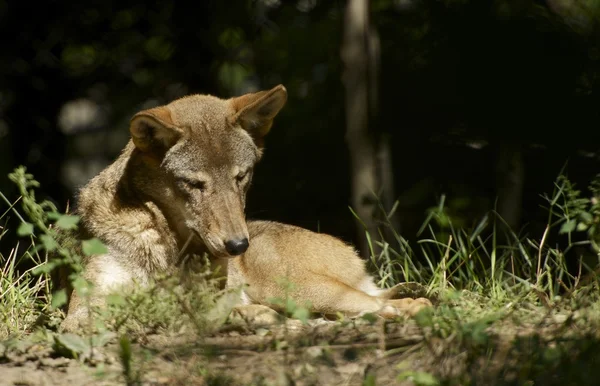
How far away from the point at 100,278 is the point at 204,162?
2.40 feet

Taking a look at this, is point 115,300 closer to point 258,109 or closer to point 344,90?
point 258,109

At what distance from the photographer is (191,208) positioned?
13.8 ft

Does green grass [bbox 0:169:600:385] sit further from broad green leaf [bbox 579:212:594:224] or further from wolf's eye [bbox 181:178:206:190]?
wolf's eye [bbox 181:178:206:190]

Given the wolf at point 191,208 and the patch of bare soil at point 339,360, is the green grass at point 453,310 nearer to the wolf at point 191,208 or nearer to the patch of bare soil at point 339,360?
the patch of bare soil at point 339,360

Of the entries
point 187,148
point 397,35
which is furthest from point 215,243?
point 397,35

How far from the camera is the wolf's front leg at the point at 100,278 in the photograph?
4055 millimetres

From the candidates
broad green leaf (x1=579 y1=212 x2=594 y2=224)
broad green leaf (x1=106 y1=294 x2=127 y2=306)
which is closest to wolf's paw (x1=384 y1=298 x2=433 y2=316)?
broad green leaf (x1=579 y1=212 x2=594 y2=224)

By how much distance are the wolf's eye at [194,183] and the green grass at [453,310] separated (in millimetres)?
593

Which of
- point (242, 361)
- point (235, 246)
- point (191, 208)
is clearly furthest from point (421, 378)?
point (191, 208)

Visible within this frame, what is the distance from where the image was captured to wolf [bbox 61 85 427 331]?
163 inches

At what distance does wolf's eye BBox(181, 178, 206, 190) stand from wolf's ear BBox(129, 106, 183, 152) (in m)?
0.19

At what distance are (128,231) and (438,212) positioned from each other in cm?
182

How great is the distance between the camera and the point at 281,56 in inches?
243

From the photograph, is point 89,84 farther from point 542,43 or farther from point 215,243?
point 542,43
